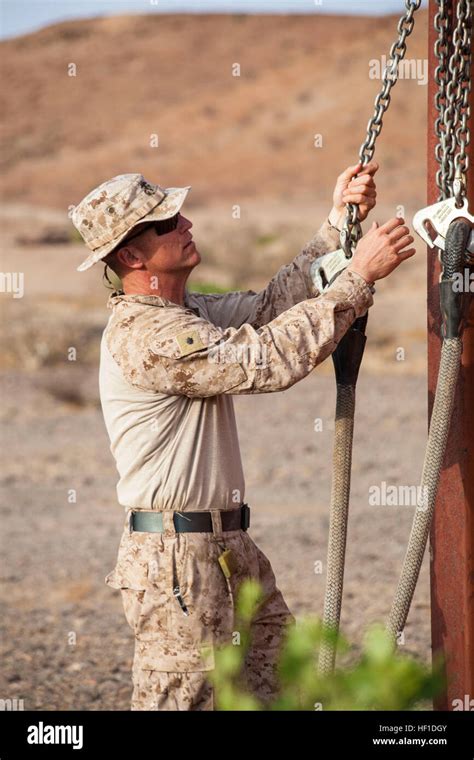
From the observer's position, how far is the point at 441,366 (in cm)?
302

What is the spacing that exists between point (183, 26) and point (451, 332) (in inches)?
2331

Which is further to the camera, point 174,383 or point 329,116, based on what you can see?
point 329,116

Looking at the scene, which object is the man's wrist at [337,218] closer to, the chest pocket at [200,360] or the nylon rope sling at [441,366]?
the nylon rope sling at [441,366]

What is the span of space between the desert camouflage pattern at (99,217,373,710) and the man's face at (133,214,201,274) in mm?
100

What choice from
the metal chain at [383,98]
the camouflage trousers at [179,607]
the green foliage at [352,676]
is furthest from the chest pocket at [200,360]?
the green foliage at [352,676]

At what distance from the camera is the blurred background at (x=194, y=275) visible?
696cm

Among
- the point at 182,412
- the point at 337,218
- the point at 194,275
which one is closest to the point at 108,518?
the point at 337,218

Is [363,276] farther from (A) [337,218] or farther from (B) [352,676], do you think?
(B) [352,676]

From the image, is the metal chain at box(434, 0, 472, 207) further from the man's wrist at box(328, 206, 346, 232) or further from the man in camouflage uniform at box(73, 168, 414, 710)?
the man's wrist at box(328, 206, 346, 232)

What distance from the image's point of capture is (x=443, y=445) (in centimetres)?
302

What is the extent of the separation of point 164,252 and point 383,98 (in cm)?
69

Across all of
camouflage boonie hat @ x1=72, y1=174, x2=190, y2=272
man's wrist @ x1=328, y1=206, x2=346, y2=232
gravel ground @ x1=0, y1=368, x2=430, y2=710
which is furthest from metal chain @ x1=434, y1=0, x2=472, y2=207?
gravel ground @ x1=0, y1=368, x2=430, y2=710
